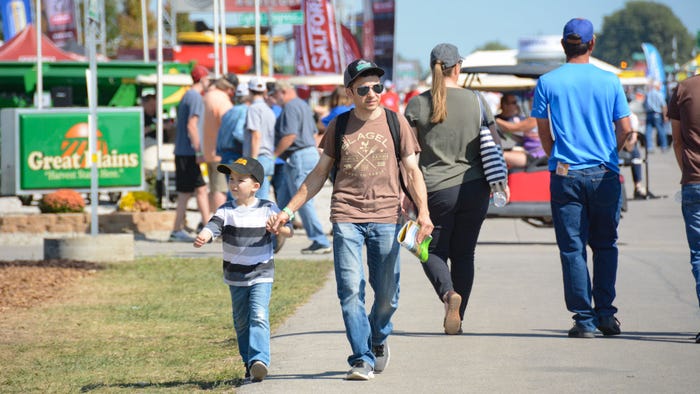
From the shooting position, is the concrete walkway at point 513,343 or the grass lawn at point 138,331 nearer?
the concrete walkway at point 513,343

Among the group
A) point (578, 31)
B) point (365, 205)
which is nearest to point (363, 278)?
point (365, 205)

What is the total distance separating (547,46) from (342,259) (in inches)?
683

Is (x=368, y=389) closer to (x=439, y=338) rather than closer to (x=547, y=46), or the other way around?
(x=439, y=338)

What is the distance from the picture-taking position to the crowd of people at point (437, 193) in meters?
6.68

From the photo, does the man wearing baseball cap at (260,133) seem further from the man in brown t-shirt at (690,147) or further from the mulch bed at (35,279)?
the man in brown t-shirt at (690,147)

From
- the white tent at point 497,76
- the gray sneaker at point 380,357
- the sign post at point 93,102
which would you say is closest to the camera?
the gray sneaker at point 380,357

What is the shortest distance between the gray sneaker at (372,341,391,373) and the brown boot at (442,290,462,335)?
3.28ft

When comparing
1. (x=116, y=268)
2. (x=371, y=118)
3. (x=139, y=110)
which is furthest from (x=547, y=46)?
(x=371, y=118)

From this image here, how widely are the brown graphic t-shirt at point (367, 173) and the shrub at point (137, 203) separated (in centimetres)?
993

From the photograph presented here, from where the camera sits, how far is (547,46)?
76.6 feet

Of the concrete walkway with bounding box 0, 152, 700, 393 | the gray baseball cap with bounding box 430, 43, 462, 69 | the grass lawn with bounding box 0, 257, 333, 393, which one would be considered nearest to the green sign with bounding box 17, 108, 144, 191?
the grass lawn with bounding box 0, 257, 333, 393

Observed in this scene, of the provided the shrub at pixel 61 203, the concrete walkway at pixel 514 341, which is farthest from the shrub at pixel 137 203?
the concrete walkway at pixel 514 341

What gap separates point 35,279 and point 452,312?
4.99m

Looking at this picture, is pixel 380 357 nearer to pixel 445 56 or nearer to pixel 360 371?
pixel 360 371
